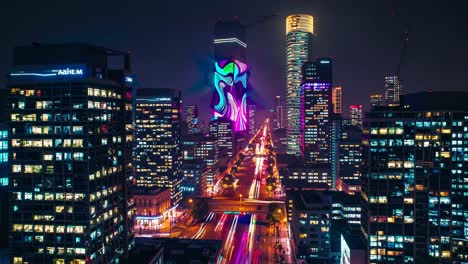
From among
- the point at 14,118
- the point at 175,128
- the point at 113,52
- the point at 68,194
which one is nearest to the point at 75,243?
the point at 68,194

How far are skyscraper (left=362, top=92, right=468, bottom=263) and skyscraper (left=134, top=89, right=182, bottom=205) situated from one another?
91.6 meters

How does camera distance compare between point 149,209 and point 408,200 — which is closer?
point 408,200

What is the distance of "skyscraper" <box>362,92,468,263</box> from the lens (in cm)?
7981

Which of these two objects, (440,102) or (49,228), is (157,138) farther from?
(440,102)

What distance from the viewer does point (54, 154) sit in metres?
63.2

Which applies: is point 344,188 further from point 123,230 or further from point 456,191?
point 123,230

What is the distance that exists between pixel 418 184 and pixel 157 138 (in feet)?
345

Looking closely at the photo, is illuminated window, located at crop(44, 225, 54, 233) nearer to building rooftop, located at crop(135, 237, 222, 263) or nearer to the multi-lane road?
building rooftop, located at crop(135, 237, 222, 263)

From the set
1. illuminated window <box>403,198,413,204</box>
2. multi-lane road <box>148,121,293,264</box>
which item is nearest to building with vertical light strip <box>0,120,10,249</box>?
multi-lane road <box>148,121,293,264</box>

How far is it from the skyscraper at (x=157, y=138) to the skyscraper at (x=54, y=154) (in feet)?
306

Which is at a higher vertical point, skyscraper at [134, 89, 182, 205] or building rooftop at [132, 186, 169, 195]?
skyscraper at [134, 89, 182, 205]

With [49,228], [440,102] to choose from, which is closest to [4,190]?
[49,228]

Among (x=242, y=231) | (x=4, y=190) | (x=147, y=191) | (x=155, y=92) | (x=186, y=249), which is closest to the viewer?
(x=4, y=190)

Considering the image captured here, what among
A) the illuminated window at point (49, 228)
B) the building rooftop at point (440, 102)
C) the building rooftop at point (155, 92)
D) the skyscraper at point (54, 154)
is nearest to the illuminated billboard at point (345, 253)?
the building rooftop at point (440, 102)
